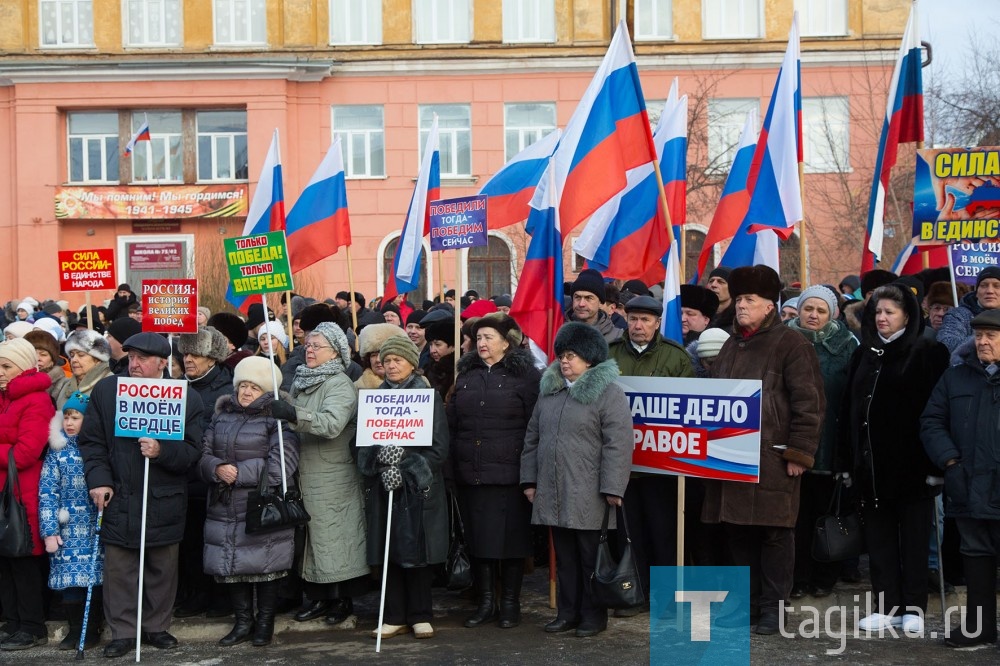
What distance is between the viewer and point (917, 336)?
7.44 metres

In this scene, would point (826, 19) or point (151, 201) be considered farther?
point (151, 201)

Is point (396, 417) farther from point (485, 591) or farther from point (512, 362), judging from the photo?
point (485, 591)

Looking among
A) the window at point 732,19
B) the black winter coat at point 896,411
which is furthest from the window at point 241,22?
the black winter coat at point 896,411

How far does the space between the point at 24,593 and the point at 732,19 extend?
2747 cm

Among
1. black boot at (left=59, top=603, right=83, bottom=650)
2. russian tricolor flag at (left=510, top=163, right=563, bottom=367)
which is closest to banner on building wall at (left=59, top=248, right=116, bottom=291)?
black boot at (left=59, top=603, right=83, bottom=650)

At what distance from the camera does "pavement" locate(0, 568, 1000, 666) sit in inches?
274

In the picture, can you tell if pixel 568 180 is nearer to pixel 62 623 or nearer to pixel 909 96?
pixel 909 96

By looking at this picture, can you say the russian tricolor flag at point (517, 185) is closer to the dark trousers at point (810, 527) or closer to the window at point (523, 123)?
the dark trousers at point (810, 527)

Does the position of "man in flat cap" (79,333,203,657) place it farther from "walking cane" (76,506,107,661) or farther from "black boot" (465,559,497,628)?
"black boot" (465,559,497,628)

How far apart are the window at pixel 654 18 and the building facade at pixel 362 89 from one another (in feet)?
0.13

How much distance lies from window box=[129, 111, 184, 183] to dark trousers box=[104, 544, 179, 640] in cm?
2612

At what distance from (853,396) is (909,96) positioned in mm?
4601

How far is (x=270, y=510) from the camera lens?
7383 mm

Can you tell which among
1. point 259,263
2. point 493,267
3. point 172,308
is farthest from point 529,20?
point 259,263
